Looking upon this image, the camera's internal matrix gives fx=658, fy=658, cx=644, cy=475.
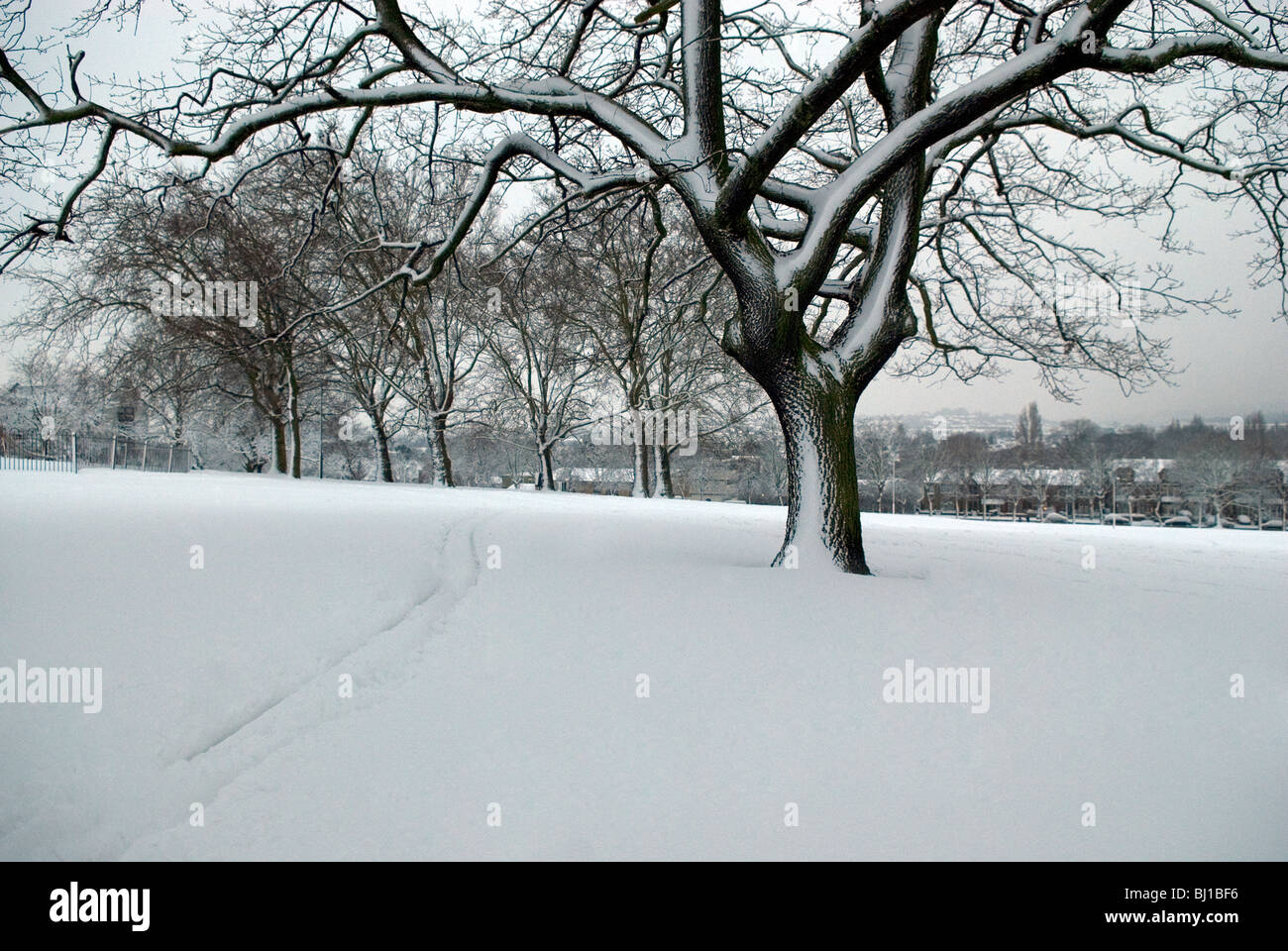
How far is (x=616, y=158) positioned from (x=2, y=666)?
355 inches

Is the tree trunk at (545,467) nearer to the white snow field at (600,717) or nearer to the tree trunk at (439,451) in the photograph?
the tree trunk at (439,451)

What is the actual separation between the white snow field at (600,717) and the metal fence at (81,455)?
893 inches

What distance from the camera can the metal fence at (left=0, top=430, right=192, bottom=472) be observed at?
72.8 ft

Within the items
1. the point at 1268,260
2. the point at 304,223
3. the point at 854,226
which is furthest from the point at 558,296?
the point at 1268,260

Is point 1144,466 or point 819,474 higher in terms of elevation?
point 1144,466

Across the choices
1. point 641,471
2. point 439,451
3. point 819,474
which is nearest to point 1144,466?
point 641,471

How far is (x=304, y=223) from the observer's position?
19.9 metres

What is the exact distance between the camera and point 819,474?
7.04 m

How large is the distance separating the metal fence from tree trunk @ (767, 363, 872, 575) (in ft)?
80.9

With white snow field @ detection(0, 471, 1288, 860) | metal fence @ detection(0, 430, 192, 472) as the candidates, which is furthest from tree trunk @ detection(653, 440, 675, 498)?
white snow field @ detection(0, 471, 1288, 860)

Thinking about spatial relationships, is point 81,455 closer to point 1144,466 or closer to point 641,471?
point 641,471

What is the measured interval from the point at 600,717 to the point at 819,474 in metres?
4.54

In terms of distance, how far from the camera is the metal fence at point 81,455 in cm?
2220

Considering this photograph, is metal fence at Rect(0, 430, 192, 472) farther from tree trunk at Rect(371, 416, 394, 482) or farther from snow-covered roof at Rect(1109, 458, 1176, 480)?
snow-covered roof at Rect(1109, 458, 1176, 480)
